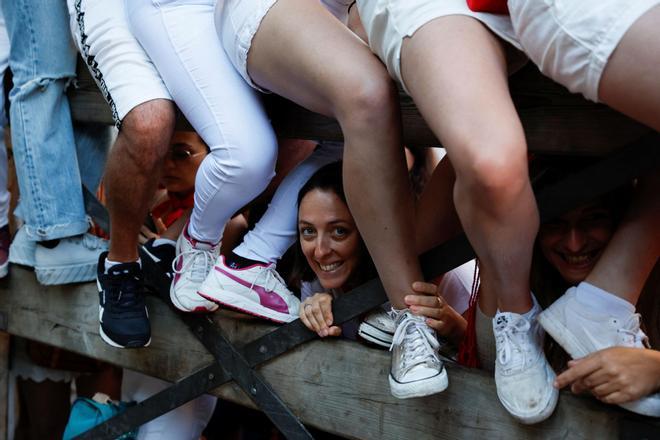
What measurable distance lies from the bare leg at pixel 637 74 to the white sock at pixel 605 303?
13.4 inches

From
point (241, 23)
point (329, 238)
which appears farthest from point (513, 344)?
point (241, 23)

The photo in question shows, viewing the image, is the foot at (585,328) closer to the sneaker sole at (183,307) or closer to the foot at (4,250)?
the sneaker sole at (183,307)

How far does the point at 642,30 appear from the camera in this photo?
1.10 metres

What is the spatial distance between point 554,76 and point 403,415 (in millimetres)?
773

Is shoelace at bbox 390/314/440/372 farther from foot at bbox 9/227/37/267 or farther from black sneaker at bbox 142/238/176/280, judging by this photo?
foot at bbox 9/227/37/267

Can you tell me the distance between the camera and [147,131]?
185 centimetres

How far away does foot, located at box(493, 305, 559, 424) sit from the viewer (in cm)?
141

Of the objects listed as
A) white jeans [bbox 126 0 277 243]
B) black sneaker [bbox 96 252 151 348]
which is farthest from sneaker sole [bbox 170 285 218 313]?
white jeans [bbox 126 0 277 243]

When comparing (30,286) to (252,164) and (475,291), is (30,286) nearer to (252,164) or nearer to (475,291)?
(252,164)

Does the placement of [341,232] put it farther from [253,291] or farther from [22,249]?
[22,249]

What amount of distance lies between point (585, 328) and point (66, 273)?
1.43 m

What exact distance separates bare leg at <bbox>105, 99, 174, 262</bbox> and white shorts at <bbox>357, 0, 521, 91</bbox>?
64 cm

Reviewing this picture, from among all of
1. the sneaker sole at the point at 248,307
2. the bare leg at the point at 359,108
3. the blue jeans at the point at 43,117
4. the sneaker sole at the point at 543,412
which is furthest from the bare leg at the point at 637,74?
the blue jeans at the point at 43,117

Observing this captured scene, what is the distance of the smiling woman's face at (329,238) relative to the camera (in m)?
1.90
